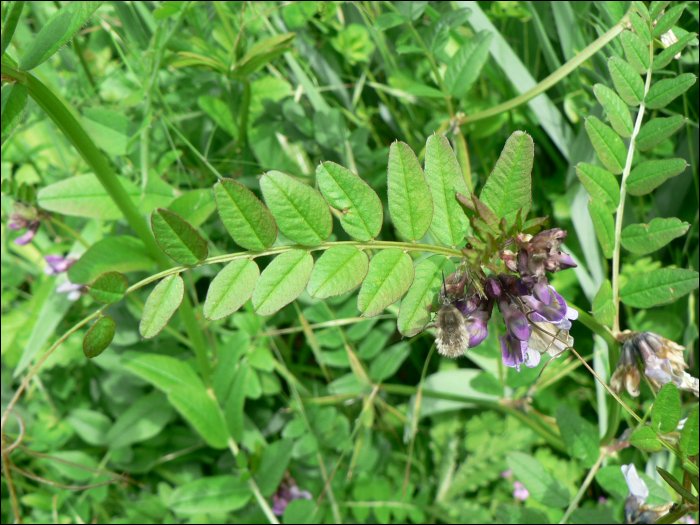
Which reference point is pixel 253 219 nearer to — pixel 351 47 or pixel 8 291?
pixel 351 47

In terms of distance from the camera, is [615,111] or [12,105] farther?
[615,111]

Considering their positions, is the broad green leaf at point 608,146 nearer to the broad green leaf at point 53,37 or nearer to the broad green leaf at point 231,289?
the broad green leaf at point 231,289

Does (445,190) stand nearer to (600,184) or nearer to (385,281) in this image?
(385,281)

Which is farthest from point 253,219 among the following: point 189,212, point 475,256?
point 189,212

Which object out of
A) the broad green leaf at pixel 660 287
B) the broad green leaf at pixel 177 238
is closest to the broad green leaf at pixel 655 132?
the broad green leaf at pixel 660 287

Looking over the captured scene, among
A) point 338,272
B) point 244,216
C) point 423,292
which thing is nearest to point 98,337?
point 244,216

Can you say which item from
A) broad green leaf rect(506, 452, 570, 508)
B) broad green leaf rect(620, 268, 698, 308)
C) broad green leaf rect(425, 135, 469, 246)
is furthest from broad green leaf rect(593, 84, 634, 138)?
broad green leaf rect(506, 452, 570, 508)

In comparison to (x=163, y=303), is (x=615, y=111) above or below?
below

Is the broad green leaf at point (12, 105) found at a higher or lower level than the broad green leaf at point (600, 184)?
higher
